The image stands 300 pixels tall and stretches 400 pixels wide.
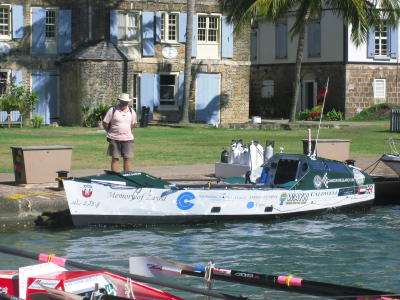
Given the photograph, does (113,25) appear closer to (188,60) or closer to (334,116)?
(188,60)

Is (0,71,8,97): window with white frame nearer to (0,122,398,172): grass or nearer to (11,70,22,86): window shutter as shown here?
(11,70,22,86): window shutter

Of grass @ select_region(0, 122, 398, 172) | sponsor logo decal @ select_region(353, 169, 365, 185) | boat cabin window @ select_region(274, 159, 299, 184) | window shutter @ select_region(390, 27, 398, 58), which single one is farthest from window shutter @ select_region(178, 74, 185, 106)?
boat cabin window @ select_region(274, 159, 299, 184)

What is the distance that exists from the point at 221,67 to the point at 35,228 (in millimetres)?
29613

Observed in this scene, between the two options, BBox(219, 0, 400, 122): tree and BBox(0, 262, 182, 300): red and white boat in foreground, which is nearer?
BBox(0, 262, 182, 300): red and white boat in foreground

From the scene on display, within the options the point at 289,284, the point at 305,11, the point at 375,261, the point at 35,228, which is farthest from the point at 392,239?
the point at 305,11

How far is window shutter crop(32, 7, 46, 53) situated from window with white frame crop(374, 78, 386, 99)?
17.4m

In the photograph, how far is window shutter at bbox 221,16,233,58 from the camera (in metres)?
47.0

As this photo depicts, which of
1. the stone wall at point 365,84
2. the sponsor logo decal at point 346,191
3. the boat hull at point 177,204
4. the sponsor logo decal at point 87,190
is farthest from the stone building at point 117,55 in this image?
the sponsor logo decal at point 87,190

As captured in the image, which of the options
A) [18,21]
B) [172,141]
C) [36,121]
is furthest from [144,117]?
[172,141]

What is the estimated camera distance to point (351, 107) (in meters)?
49.8

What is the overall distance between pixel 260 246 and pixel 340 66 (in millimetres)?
33652

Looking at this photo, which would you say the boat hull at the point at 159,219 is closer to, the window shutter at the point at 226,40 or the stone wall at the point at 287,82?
the window shutter at the point at 226,40

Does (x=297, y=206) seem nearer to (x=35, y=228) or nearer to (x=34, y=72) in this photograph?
(x=35, y=228)

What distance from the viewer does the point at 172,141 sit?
33469mm
